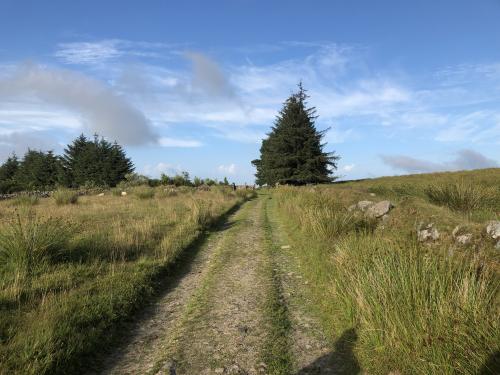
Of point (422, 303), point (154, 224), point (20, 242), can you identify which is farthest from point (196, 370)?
point (154, 224)

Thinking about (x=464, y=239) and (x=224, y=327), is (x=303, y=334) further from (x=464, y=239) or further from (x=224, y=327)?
(x=464, y=239)

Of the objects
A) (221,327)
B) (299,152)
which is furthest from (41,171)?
(221,327)

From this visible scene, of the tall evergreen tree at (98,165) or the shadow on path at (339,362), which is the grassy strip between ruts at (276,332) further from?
the tall evergreen tree at (98,165)

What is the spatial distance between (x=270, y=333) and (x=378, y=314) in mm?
1367

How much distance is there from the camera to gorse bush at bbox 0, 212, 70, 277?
6633 millimetres

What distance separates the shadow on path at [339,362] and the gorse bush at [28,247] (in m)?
4.87

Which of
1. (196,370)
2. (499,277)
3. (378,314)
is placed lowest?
(196,370)

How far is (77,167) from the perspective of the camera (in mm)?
52438

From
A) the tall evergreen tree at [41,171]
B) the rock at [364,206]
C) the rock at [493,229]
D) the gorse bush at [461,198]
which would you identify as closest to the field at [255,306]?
the rock at [493,229]

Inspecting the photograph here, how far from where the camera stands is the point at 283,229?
1331 cm

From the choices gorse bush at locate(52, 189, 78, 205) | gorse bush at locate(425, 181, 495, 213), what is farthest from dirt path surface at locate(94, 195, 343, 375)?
gorse bush at locate(52, 189, 78, 205)

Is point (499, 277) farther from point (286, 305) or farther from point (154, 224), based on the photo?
point (154, 224)

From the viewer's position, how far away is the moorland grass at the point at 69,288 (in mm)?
3965

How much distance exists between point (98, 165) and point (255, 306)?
50.2 m
